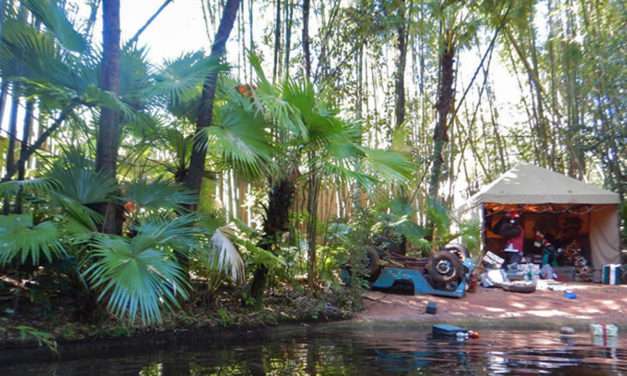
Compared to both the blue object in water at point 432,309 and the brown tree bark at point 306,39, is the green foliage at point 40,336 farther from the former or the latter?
the brown tree bark at point 306,39

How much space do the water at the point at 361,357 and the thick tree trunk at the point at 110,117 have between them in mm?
1464

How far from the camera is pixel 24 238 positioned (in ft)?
14.9

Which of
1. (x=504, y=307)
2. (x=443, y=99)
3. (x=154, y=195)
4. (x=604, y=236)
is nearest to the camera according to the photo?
(x=154, y=195)

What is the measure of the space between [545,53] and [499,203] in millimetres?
5943

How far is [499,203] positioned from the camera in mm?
11242

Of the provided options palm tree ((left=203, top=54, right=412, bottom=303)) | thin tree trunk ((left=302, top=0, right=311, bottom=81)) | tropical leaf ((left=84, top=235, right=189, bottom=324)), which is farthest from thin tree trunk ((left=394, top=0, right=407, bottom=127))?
tropical leaf ((left=84, top=235, right=189, bottom=324))

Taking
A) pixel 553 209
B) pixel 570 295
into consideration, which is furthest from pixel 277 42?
pixel 553 209

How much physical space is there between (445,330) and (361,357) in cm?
162

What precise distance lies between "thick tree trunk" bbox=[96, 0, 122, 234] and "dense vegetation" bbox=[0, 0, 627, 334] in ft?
0.05

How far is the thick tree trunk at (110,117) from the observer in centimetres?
577

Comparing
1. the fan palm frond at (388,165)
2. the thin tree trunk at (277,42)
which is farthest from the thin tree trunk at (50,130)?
the thin tree trunk at (277,42)

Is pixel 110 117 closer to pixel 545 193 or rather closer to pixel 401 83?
pixel 401 83

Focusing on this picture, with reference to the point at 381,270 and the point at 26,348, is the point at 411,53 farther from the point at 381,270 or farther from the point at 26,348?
the point at 26,348

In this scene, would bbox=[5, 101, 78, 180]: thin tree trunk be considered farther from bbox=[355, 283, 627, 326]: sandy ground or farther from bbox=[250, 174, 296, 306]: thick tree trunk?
bbox=[355, 283, 627, 326]: sandy ground
